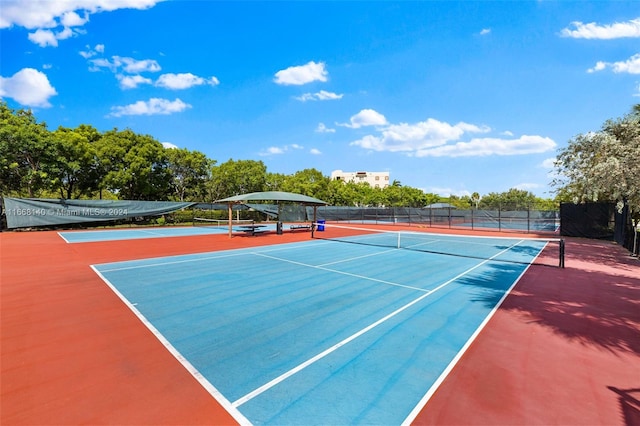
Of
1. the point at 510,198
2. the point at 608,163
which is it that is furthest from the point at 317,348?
the point at 510,198

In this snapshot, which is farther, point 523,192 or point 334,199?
point 523,192

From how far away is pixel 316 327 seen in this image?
18.5 feet

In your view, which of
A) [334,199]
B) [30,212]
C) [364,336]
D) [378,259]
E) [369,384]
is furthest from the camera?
[334,199]

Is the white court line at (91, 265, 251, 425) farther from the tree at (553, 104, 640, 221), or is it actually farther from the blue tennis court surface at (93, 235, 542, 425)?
the tree at (553, 104, 640, 221)

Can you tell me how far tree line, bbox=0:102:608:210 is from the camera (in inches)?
992

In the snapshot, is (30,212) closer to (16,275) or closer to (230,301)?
(16,275)

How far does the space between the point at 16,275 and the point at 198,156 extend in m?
34.0

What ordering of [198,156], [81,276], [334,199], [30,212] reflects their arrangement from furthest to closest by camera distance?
[334,199]
[198,156]
[30,212]
[81,276]

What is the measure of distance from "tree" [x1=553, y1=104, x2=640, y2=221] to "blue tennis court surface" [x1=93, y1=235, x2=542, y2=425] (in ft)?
21.4

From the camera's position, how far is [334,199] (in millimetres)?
60156

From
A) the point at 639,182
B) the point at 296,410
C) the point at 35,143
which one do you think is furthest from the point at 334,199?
the point at 296,410

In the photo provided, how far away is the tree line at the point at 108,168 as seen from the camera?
2520 centimetres

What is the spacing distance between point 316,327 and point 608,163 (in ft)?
51.7

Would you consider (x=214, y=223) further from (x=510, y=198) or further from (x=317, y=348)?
(x=510, y=198)
